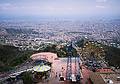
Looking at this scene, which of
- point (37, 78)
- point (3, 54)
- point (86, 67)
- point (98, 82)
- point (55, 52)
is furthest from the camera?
point (3, 54)

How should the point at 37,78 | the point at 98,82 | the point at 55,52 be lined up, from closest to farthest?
the point at 98,82, the point at 37,78, the point at 55,52

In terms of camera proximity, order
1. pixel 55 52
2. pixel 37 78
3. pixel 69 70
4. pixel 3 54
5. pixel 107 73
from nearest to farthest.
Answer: pixel 107 73, pixel 37 78, pixel 69 70, pixel 55 52, pixel 3 54

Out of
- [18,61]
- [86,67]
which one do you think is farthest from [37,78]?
[18,61]

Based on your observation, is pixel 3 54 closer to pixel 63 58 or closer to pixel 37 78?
pixel 63 58

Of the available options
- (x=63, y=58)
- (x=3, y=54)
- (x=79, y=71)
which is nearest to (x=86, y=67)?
(x=79, y=71)

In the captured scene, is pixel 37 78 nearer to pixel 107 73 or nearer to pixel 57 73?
pixel 57 73

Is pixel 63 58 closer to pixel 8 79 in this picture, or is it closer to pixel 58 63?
pixel 58 63

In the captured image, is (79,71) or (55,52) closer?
(79,71)

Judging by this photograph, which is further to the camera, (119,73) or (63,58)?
(63,58)

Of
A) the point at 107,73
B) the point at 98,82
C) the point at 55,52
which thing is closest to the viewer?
the point at 98,82
